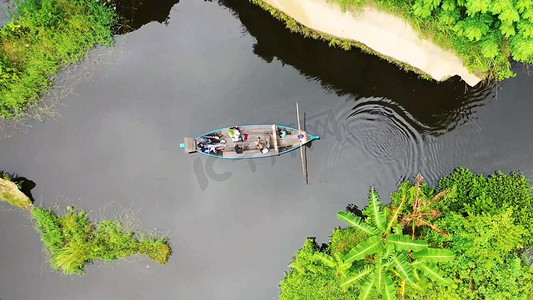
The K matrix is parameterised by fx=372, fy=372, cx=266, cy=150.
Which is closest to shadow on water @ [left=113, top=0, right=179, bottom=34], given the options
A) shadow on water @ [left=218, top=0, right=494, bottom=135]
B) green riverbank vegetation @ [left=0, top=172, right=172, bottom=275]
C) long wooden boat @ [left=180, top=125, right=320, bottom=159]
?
shadow on water @ [left=218, top=0, right=494, bottom=135]

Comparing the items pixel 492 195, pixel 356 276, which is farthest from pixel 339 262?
pixel 492 195

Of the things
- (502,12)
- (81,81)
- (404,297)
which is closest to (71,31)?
(81,81)

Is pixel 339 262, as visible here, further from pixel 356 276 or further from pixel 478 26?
pixel 478 26

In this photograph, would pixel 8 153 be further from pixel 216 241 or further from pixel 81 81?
pixel 216 241

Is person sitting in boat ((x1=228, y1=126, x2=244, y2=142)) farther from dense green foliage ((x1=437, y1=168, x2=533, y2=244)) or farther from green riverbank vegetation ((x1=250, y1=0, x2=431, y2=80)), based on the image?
dense green foliage ((x1=437, y1=168, x2=533, y2=244))

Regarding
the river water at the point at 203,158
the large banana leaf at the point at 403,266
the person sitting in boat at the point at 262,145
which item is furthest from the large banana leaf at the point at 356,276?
the person sitting in boat at the point at 262,145
